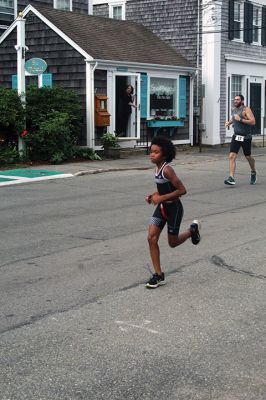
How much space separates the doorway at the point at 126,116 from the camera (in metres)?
20.2

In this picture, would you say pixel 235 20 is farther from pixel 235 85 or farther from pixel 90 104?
pixel 90 104

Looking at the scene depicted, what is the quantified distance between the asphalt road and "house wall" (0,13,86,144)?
10.0 meters

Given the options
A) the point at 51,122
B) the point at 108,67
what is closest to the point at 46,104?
the point at 51,122

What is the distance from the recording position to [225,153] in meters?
22.0

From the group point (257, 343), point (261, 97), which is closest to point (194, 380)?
point (257, 343)

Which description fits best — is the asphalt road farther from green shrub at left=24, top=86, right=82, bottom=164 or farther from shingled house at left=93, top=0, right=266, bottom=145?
shingled house at left=93, top=0, right=266, bottom=145

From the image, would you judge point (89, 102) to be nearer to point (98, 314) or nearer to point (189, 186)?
point (189, 186)

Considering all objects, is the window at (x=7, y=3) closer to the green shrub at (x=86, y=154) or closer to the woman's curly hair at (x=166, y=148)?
the green shrub at (x=86, y=154)

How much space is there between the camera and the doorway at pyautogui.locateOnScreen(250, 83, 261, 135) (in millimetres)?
26559

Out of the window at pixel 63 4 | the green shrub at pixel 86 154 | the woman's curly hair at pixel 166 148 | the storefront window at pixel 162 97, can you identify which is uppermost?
the window at pixel 63 4

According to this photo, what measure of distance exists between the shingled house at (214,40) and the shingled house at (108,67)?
1206mm

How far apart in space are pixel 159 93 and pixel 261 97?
7.39 m

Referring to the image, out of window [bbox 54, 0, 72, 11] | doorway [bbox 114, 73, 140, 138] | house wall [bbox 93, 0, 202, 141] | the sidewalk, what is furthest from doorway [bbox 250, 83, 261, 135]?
window [bbox 54, 0, 72, 11]

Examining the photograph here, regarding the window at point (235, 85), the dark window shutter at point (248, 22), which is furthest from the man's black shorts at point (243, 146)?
the dark window shutter at point (248, 22)
